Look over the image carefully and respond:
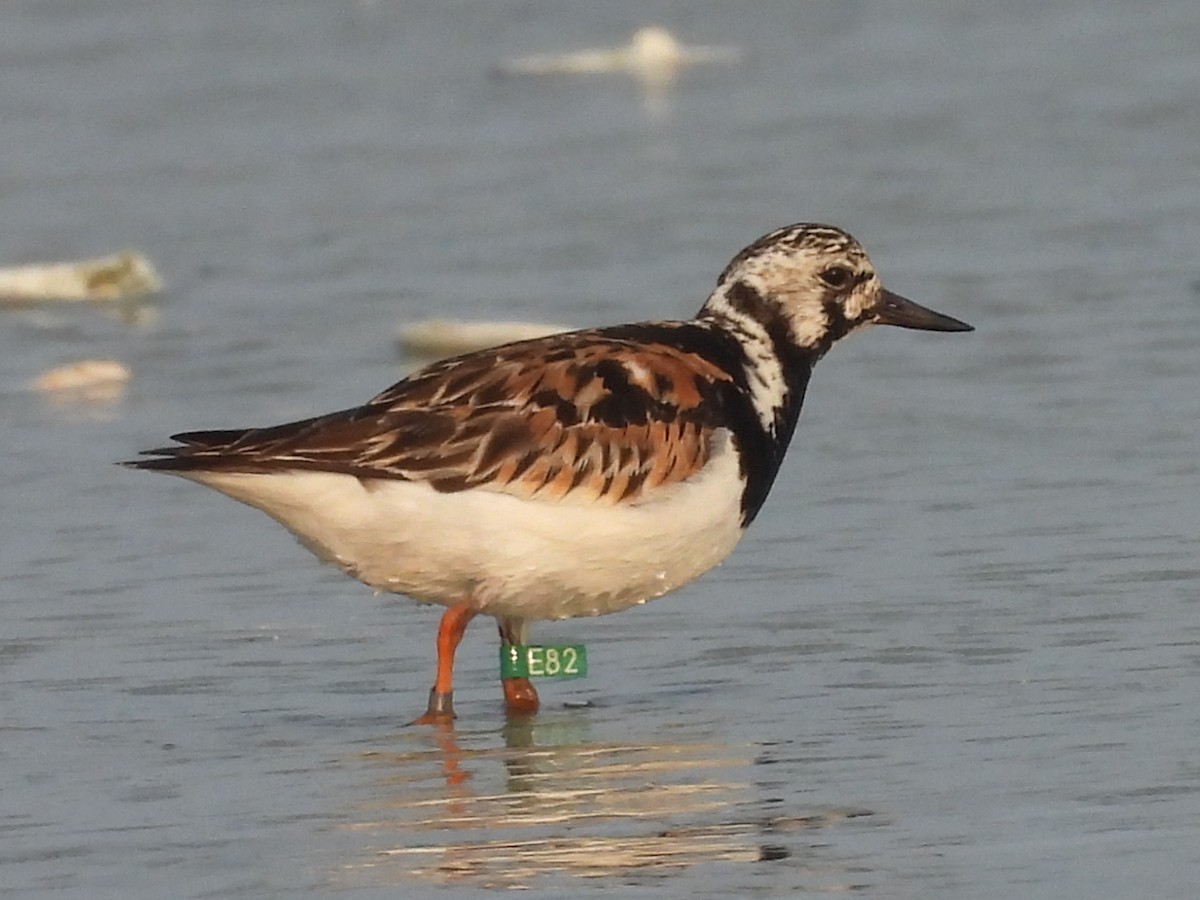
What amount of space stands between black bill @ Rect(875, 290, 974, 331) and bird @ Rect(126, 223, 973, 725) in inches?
26.2

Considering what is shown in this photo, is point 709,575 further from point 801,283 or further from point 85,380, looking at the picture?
point 85,380

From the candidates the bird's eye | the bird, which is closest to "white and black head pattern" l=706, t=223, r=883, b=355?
the bird's eye

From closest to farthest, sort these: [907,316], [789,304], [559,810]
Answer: [559,810] < [789,304] < [907,316]

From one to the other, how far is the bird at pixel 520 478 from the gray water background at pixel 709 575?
0.27 m

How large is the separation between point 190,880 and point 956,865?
127 centimetres

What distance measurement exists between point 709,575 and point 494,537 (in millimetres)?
1157

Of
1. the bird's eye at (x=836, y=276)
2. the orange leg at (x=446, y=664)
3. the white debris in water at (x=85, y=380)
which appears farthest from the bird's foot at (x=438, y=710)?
the white debris in water at (x=85, y=380)

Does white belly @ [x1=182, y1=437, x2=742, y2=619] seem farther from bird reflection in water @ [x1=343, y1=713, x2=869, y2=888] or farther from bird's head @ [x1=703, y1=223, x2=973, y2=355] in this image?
bird's head @ [x1=703, y1=223, x2=973, y2=355]

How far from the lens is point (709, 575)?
717 cm

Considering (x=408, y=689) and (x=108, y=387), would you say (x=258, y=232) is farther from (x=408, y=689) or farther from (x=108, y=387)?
(x=408, y=689)

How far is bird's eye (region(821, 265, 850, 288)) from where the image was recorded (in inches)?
271

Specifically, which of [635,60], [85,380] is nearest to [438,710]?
[85,380]

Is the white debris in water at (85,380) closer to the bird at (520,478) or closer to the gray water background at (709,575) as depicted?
the gray water background at (709,575)

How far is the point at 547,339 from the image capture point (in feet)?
21.5
